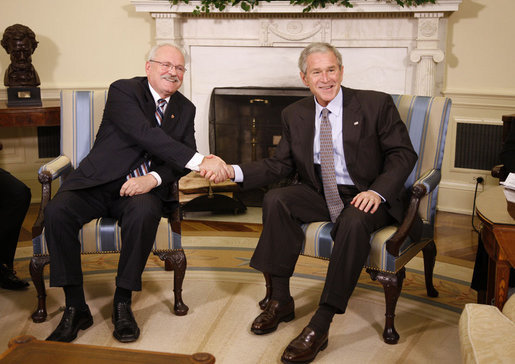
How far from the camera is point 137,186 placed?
2.63 metres

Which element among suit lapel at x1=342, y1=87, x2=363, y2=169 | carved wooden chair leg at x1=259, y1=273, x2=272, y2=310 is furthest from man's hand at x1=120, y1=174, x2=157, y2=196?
suit lapel at x1=342, y1=87, x2=363, y2=169

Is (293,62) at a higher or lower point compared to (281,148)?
higher

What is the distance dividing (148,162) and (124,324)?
78 centimetres

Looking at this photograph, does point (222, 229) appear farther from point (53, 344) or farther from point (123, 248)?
point (53, 344)

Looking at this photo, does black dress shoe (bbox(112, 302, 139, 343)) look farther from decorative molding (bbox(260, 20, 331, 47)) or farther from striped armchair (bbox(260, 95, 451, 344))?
decorative molding (bbox(260, 20, 331, 47))

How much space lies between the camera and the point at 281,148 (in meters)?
2.80

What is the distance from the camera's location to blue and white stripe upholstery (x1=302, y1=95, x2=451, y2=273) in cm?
250

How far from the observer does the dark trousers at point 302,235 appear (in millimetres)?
2291

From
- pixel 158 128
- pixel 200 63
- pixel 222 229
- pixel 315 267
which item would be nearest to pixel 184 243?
pixel 222 229

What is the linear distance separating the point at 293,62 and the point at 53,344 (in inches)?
139

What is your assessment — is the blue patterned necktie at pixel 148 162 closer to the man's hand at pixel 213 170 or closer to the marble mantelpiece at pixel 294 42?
the man's hand at pixel 213 170

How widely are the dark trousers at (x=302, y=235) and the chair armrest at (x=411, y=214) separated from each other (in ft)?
0.32

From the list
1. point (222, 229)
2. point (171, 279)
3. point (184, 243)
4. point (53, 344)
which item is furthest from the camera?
point (222, 229)

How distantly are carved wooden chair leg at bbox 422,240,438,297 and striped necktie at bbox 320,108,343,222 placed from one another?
551mm
